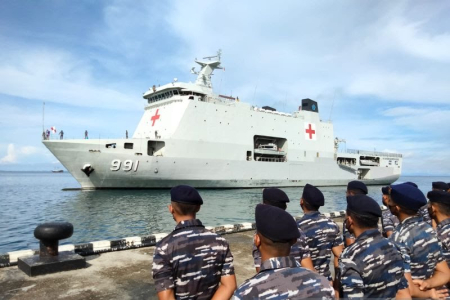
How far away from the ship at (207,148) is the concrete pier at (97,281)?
16906mm

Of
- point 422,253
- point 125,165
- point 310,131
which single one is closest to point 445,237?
point 422,253

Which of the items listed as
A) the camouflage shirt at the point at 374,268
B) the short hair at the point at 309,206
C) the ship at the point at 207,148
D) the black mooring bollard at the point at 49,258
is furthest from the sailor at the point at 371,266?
the ship at the point at 207,148

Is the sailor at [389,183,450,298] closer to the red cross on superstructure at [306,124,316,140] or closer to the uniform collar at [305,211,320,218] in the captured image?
the uniform collar at [305,211,320,218]

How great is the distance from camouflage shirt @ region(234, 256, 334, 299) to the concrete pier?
2659mm

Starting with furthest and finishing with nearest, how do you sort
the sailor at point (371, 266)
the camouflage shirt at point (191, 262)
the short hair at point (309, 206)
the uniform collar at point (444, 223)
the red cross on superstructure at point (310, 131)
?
Result: the red cross on superstructure at point (310, 131)
the uniform collar at point (444, 223)
the short hair at point (309, 206)
the camouflage shirt at point (191, 262)
the sailor at point (371, 266)

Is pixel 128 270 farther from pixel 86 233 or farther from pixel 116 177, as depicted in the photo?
pixel 116 177

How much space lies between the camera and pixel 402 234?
8.32 feet

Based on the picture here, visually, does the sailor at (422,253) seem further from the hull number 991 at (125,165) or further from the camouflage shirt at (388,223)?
the hull number 991 at (125,165)

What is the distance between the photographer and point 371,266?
6.46 ft

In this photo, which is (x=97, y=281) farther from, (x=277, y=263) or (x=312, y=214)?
(x=277, y=263)

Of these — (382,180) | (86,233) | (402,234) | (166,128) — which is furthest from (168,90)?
(382,180)

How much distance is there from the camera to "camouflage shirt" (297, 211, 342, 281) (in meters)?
2.87

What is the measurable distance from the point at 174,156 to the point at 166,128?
93.9 inches

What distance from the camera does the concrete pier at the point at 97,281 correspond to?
366 cm
